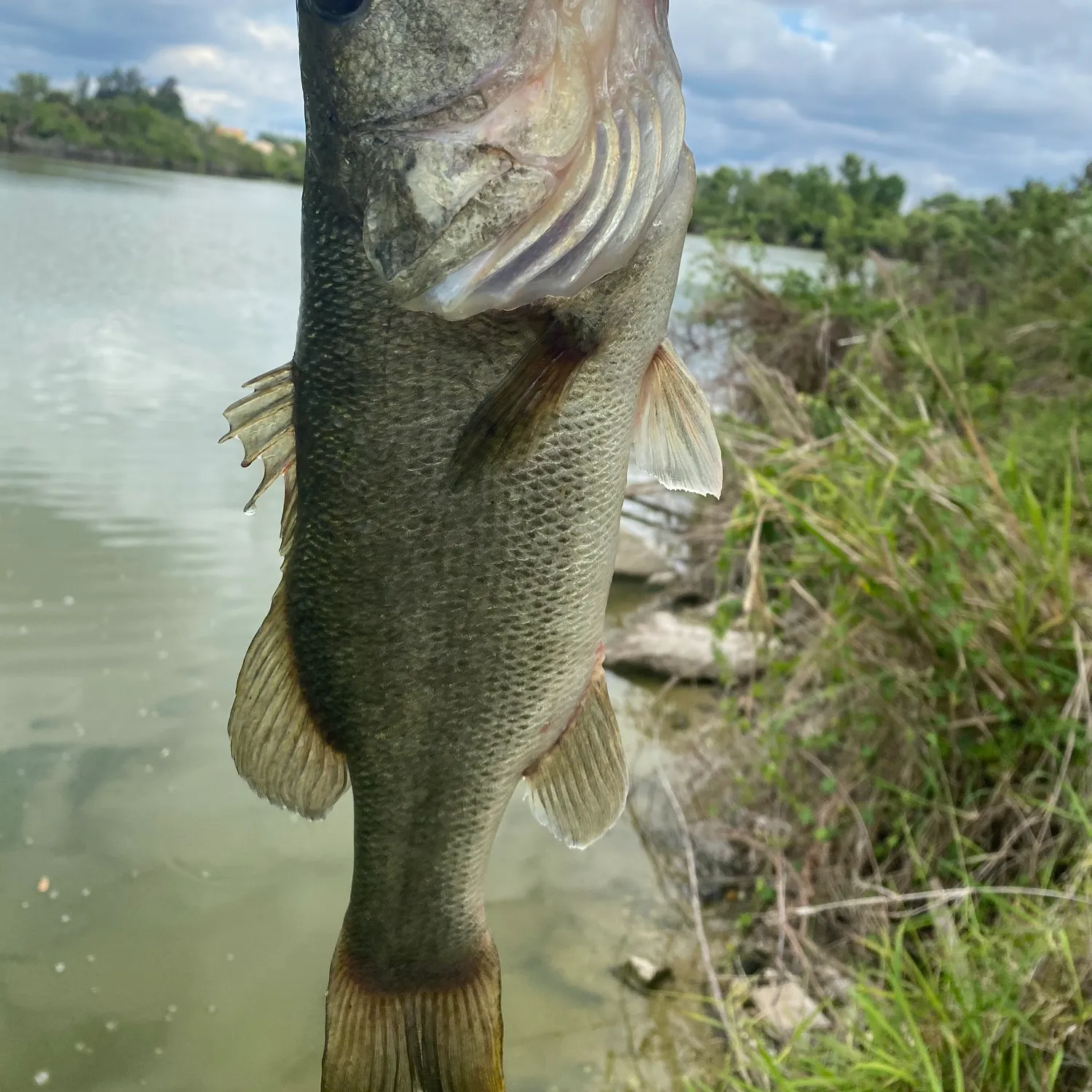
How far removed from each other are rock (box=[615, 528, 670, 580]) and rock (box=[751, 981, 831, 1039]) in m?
4.89

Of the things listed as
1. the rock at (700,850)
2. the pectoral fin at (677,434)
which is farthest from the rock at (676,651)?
the pectoral fin at (677,434)

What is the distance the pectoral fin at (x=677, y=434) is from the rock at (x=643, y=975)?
3121 mm

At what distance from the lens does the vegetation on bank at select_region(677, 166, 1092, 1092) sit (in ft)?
8.44

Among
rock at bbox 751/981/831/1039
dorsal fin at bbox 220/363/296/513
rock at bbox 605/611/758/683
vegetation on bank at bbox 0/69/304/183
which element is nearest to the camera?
dorsal fin at bbox 220/363/296/513

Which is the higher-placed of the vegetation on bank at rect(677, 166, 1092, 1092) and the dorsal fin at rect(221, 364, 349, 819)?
the dorsal fin at rect(221, 364, 349, 819)

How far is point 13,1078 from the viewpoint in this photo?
3371 mm

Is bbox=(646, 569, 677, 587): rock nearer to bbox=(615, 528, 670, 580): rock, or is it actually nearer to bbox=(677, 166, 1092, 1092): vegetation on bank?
bbox=(615, 528, 670, 580): rock

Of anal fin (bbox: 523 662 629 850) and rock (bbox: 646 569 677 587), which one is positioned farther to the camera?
rock (bbox: 646 569 677 587)

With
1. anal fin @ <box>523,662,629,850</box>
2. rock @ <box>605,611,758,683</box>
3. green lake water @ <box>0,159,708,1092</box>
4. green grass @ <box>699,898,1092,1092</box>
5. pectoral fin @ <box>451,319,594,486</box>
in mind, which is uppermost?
pectoral fin @ <box>451,319,594,486</box>

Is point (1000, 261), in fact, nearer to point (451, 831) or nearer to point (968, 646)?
point (968, 646)

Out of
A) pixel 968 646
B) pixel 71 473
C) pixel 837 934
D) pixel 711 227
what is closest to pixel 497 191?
pixel 968 646

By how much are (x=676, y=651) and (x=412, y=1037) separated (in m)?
5.17

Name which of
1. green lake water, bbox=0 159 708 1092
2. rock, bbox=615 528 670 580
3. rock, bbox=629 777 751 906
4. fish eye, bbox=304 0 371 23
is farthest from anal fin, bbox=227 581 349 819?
rock, bbox=615 528 670 580

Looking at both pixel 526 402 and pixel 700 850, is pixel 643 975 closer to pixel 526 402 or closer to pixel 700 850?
pixel 700 850
